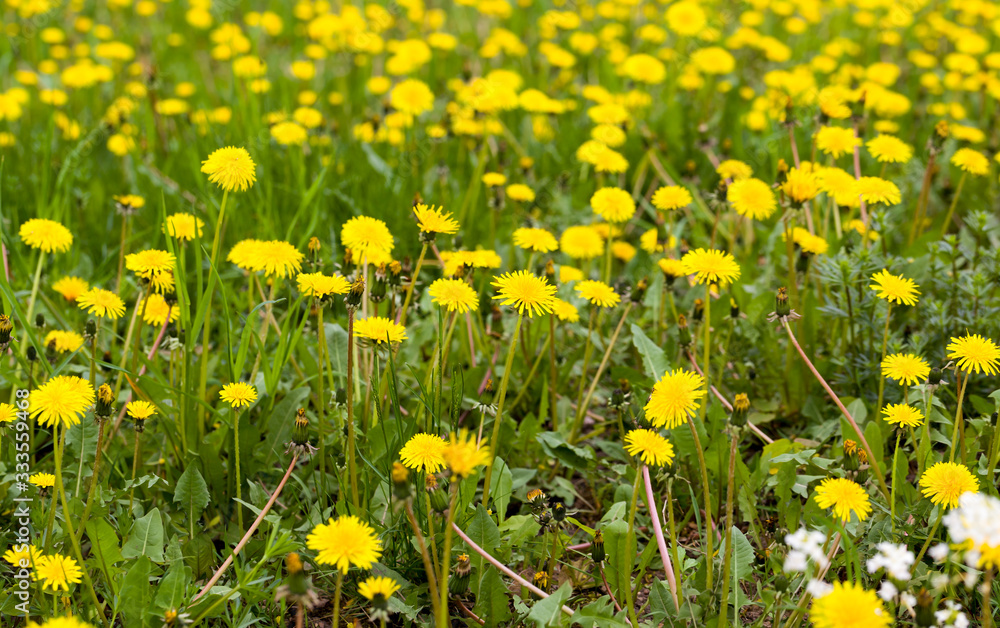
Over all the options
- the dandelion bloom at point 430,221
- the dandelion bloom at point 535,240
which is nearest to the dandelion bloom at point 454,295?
the dandelion bloom at point 430,221

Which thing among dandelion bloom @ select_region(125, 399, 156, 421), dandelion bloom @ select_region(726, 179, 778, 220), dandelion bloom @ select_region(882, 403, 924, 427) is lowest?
dandelion bloom @ select_region(125, 399, 156, 421)

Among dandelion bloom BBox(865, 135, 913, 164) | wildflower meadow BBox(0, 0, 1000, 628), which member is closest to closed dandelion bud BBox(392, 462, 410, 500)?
wildflower meadow BBox(0, 0, 1000, 628)

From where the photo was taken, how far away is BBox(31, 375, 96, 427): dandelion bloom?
1555mm

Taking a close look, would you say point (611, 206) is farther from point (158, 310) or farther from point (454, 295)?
point (158, 310)

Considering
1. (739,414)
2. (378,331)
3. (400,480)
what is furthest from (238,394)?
(739,414)

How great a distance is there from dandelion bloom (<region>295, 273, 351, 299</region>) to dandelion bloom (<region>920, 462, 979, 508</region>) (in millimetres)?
1179

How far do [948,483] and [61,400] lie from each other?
5.31 feet

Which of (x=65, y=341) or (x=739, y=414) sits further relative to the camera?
(x=65, y=341)

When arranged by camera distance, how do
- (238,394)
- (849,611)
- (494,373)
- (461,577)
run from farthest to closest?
(494,373)
(238,394)
(461,577)
(849,611)

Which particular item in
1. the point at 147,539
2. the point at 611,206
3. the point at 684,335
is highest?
the point at 611,206

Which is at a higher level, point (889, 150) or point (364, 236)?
point (889, 150)

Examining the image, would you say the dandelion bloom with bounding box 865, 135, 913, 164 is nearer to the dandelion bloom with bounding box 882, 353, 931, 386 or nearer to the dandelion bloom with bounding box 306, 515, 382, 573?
the dandelion bloom with bounding box 882, 353, 931, 386

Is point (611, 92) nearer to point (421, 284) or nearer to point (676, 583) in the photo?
point (421, 284)

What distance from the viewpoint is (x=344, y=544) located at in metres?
1.36
